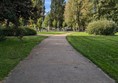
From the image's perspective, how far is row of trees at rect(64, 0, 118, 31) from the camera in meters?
68.2

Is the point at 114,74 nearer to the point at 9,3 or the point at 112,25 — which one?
the point at 9,3

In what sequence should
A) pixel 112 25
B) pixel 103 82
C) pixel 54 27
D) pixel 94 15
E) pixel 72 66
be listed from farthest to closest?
pixel 54 27, pixel 94 15, pixel 112 25, pixel 72 66, pixel 103 82

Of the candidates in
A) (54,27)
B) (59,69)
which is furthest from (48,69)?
(54,27)

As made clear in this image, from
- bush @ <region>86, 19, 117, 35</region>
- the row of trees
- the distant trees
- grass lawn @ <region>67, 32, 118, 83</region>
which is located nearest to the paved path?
grass lawn @ <region>67, 32, 118, 83</region>

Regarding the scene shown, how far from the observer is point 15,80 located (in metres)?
8.71

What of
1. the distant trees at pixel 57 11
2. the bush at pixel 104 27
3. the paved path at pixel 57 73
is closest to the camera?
the paved path at pixel 57 73

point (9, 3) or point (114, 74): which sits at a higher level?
point (9, 3)

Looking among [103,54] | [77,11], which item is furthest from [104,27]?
[77,11]

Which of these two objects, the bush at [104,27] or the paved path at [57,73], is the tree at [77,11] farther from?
the paved path at [57,73]

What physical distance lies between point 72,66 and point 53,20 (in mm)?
93545

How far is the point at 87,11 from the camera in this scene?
76875 millimetres

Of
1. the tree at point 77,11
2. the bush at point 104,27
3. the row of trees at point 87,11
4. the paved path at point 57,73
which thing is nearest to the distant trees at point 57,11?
the row of trees at point 87,11

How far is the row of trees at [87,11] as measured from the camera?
6824 centimetres

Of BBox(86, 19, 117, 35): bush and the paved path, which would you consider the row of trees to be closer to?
BBox(86, 19, 117, 35): bush
